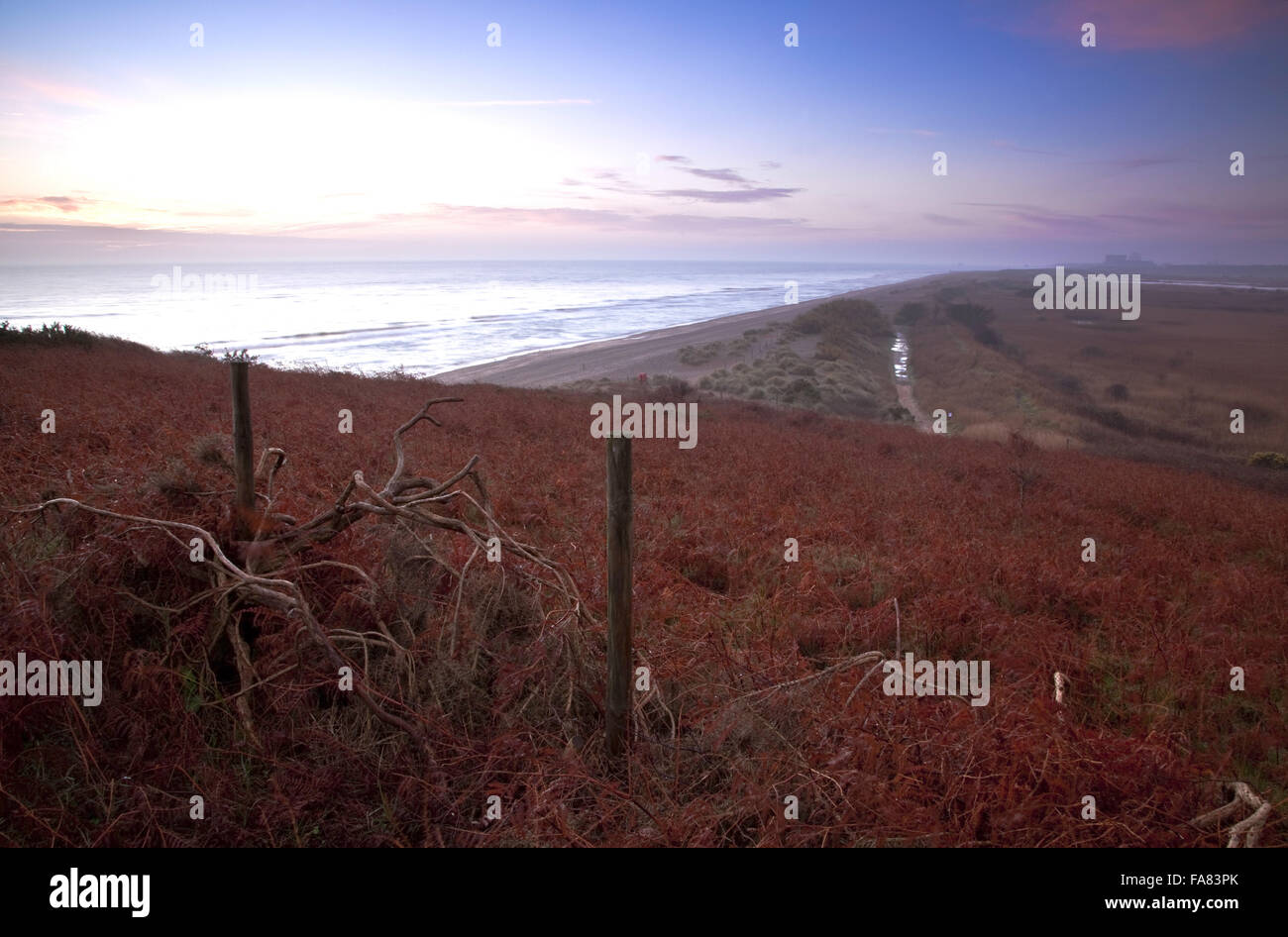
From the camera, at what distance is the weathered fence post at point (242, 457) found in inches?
165

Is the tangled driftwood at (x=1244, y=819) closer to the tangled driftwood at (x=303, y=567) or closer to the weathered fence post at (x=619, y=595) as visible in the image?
the weathered fence post at (x=619, y=595)

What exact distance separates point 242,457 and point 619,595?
2.54 meters

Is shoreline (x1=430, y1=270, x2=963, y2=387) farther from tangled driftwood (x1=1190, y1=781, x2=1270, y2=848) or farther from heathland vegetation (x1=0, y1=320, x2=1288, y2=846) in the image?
tangled driftwood (x1=1190, y1=781, x2=1270, y2=848)

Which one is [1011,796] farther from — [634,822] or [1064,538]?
[1064,538]

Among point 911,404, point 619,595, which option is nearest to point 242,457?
point 619,595

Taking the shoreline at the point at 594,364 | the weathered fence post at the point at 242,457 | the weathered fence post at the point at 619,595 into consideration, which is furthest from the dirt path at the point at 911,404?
the weathered fence post at the point at 242,457

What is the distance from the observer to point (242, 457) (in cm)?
423

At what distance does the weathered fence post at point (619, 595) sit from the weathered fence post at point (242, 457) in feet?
7.87

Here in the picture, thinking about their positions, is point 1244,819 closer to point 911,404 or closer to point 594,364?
point 911,404

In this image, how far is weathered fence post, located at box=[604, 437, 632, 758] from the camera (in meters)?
3.31

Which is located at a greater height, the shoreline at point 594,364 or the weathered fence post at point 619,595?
the shoreline at point 594,364

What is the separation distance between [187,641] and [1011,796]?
4.42 m

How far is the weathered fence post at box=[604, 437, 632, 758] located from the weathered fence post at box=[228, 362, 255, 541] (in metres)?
2.40

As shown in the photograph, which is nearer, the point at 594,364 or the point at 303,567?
the point at 303,567
